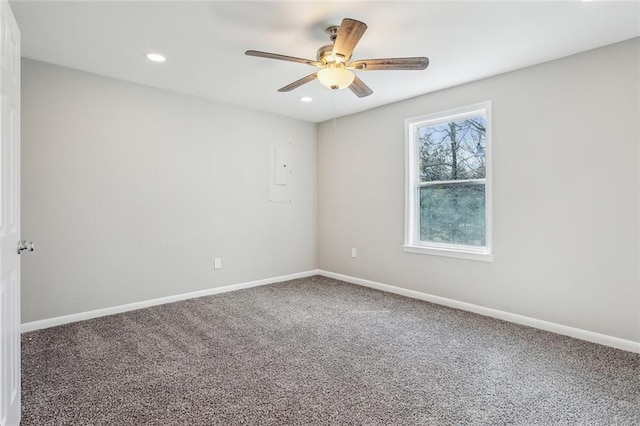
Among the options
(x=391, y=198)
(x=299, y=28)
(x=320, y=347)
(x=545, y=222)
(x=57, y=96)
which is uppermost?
(x=299, y=28)

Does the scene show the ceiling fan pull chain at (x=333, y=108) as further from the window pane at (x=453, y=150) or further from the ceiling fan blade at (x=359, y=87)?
the window pane at (x=453, y=150)

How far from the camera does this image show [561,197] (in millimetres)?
2891

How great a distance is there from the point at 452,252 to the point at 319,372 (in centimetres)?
209

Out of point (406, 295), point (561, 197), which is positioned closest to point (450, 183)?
point (561, 197)

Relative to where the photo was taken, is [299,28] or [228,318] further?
[228,318]

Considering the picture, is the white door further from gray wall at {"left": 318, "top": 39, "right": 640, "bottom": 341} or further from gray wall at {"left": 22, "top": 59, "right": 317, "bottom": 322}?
gray wall at {"left": 318, "top": 39, "right": 640, "bottom": 341}

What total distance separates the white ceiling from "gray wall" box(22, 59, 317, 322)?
375mm

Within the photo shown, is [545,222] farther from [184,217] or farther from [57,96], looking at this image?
[57,96]

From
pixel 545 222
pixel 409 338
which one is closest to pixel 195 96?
pixel 409 338

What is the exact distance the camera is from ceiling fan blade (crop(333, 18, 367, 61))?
1.95 metres

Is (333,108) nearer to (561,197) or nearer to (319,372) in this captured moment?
(561,197)

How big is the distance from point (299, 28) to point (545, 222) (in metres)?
2.61

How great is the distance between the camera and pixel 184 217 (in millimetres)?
3893

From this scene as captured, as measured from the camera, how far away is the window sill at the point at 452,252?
3.40m
